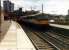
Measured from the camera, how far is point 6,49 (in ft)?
31.0

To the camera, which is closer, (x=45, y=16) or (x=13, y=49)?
(x=13, y=49)

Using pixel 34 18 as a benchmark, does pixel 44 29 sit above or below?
below

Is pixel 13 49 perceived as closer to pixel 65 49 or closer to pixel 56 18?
pixel 65 49

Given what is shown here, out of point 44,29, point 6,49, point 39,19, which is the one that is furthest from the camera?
point 44,29

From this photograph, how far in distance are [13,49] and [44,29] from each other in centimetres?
2238

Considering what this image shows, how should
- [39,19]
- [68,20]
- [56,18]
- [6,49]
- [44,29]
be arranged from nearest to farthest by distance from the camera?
[6,49], [39,19], [44,29], [68,20], [56,18]

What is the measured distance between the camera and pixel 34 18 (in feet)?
103

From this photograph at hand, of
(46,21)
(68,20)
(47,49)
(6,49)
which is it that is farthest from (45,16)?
(68,20)

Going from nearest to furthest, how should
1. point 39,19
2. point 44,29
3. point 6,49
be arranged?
point 6,49
point 39,19
point 44,29

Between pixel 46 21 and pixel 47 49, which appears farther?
pixel 46 21

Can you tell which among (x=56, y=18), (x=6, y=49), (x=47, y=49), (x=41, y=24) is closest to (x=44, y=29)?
(x=41, y=24)

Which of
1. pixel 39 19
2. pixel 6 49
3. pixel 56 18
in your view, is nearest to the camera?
pixel 6 49

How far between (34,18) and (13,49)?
870 inches

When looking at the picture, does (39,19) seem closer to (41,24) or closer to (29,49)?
(41,24)
